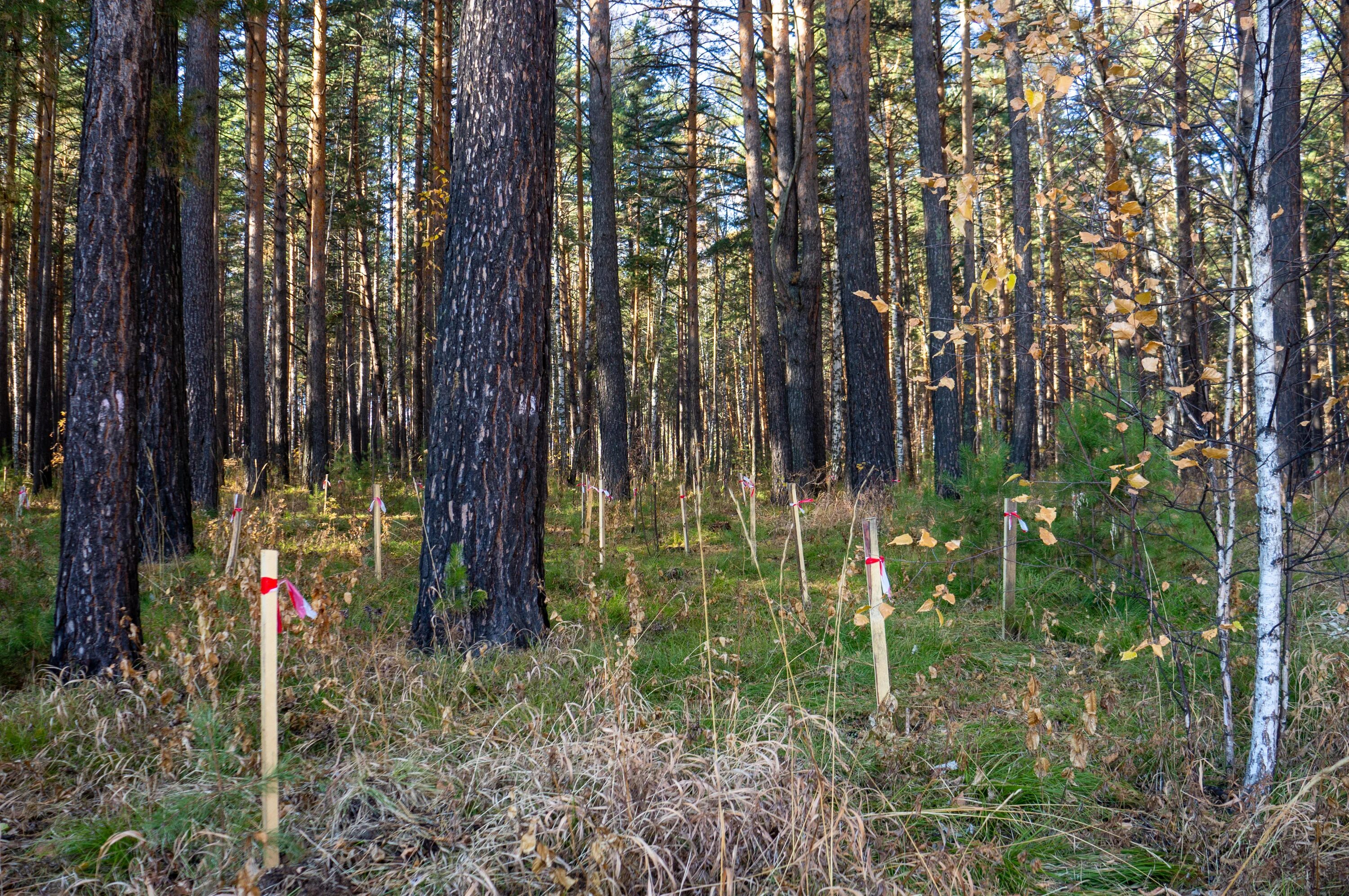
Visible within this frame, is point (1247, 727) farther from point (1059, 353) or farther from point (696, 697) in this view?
point (696, 697)

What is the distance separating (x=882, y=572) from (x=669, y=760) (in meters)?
1.29

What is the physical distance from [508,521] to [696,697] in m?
1.45

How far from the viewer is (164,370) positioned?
7102 mm

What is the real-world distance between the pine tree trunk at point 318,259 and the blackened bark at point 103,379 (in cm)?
1008

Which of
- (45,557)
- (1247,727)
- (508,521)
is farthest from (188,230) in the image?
(1247,727)

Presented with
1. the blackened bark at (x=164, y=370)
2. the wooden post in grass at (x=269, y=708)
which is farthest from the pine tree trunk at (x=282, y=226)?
the wooden post in grass at (x=269, y=708)

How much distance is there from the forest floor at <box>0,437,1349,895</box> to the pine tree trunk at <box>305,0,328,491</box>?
9.90 meters

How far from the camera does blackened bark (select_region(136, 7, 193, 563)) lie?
268 inches

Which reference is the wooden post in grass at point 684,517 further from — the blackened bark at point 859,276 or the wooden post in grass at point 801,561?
the blackened bark at point 859,276

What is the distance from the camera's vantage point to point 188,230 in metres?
9.40

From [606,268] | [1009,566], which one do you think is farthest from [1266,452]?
[606,268]

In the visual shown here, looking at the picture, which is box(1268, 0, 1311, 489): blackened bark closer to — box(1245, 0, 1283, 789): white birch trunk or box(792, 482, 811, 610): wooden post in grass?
box(1245, 0, 1283, 789): white birch trunk

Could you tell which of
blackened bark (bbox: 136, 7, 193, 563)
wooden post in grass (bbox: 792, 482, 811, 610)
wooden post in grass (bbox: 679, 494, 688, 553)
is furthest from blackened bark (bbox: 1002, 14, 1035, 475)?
blackened bark (bbox: 136, 7, 193, 563)

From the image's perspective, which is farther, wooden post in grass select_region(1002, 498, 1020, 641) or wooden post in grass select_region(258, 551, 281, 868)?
wooden post in grass select_region(1002, 498, 1020, 641)
